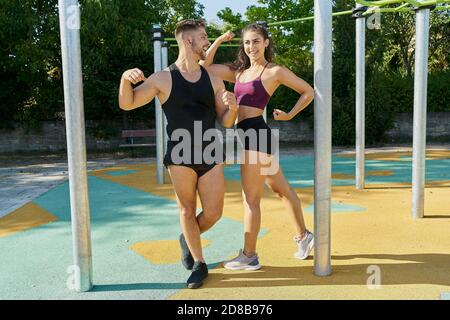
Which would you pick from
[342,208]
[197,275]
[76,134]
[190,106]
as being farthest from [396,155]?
[76,134]

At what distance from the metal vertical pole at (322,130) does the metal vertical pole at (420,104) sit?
2.06m

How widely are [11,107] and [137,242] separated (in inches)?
462

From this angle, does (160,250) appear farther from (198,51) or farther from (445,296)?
(445,296)

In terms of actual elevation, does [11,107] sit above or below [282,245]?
above

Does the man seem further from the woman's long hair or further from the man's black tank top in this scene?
the woman's long hair

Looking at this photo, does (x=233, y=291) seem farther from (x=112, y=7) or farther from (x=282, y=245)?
(x=112, y=7)

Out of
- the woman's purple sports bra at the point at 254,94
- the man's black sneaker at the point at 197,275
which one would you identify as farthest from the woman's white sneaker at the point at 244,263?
the woman's purple sports bra at the point at 254,94

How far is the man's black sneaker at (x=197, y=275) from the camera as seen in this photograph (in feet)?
10.5

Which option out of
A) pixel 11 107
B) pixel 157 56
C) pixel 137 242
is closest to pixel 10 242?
pixel 137 242

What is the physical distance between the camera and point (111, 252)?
4.11m

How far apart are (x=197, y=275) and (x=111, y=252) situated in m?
1.17

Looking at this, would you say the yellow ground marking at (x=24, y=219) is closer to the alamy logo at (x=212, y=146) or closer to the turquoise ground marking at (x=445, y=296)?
the alamy logo at (x=212, y=146)

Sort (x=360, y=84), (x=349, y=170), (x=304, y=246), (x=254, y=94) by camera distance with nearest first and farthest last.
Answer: (x=254, y=94), (x=304, y=246), (x=360, y=84), (x=349, y=170)

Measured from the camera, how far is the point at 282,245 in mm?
4199
